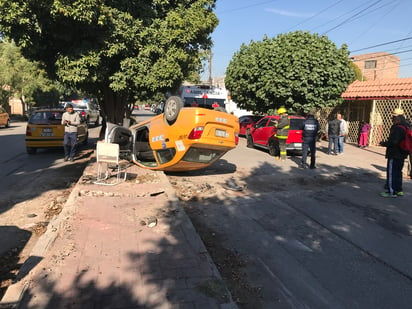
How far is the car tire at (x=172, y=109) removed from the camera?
7137mm

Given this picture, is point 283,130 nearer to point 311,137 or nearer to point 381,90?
point 311,137


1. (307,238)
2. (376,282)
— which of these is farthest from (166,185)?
(376,282)

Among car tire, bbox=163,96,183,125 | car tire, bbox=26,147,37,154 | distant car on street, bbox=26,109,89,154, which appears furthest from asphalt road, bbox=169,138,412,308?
car tire, bbox=26,147,37,154

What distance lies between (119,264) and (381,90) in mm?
16384

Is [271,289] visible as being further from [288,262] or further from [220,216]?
[220,216]

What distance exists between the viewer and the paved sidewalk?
9.60 feet

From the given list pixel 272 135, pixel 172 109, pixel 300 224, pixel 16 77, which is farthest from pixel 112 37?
pixel 16 77

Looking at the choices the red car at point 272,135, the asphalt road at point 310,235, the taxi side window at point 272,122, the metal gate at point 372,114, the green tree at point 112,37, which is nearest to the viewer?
the asphalt road at point 310,235

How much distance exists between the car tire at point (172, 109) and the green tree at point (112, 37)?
12.4 feet

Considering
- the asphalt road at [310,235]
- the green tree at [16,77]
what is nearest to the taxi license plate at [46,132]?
the asphalt road at [310,235]

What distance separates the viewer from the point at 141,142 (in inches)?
358

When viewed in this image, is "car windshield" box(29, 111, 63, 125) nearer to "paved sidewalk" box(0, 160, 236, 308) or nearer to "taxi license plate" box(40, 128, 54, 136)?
"taxi license plate" box(40, 128, 54, 136)

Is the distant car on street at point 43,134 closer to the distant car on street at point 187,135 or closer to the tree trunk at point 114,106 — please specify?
the tree trunk at point 114,106

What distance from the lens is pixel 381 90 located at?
53.1 ft
